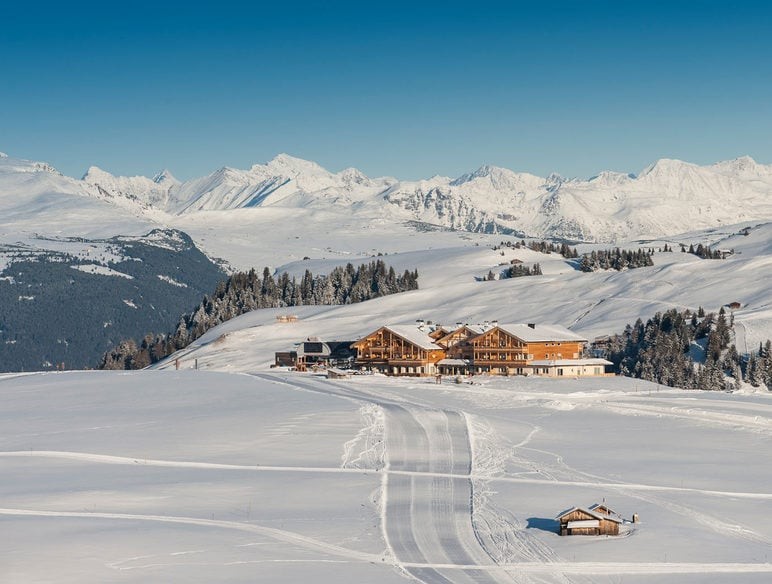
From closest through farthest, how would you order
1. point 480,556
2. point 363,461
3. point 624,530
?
point 480,556 < point 624,530 < point 363,461

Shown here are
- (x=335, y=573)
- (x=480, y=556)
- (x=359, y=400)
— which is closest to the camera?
(x=335, y=573)

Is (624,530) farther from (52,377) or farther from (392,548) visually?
(52,377)

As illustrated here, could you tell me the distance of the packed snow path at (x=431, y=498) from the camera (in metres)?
49.8

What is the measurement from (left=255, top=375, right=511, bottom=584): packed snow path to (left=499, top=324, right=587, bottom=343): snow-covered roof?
4893cm

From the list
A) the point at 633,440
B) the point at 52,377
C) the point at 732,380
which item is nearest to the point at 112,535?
the point at 633,440

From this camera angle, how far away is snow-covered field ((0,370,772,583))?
49750mm

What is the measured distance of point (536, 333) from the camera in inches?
5812

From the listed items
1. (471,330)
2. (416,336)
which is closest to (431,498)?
(471,330)

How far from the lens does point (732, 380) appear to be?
142125mm

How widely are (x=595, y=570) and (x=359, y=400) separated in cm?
5649

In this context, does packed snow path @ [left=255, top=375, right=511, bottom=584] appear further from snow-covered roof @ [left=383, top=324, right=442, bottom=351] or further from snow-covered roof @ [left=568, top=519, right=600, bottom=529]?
snow-covered roof @ [left=383, top=324, right=442, bottom=351]

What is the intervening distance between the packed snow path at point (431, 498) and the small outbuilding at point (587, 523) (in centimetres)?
429

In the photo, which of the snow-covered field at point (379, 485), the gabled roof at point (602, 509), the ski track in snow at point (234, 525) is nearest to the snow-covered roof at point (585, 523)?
the gabled roof at point (602, 509)

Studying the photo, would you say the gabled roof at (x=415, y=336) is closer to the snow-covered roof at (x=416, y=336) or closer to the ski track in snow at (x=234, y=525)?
the snow-covered roof at (x=416, y=336)
